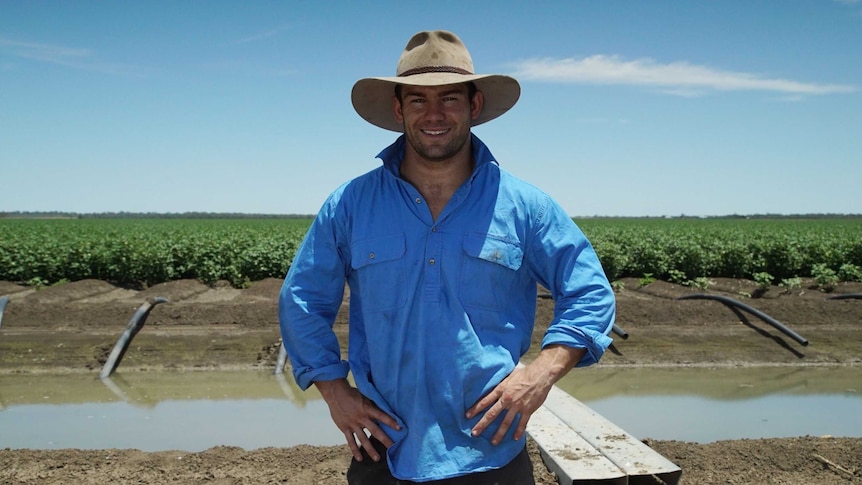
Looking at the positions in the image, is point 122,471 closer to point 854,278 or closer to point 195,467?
point 195,467

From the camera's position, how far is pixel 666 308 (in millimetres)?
10844

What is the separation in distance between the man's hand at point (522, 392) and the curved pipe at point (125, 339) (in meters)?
7.38

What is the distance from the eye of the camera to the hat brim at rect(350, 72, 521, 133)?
2.36 meters

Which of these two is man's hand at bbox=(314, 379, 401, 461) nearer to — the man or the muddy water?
the man

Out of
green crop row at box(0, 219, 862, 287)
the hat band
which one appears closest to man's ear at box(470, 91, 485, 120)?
the hat band

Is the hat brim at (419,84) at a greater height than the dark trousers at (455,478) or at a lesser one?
greater

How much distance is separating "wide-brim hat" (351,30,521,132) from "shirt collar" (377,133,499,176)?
0.62ft

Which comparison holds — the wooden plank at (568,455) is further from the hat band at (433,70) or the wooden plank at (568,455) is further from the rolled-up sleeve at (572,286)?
the hat band at (433,70)

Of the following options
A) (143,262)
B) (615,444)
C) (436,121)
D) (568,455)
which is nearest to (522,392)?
(436,121)

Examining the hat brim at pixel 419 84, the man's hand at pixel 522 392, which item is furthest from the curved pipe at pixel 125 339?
the man's hand at pixel 522 392

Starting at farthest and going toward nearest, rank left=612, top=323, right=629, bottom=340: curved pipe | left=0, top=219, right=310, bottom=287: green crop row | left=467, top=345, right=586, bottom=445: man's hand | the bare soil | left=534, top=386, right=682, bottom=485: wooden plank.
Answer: left=0, top=219, right=310, bottom=287: green crop row, left=612, top=323, right=629, bottom=340: curved pipe, the bare soil, left=534, top=386, right=682, bottom=485: wooden plank, left=467, top=345, right=586, bottom=445: man's hand

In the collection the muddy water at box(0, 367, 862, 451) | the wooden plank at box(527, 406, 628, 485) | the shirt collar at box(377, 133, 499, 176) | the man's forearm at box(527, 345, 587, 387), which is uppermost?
the shirt collar at box(377, 133, 499, 176)

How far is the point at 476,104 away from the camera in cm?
261

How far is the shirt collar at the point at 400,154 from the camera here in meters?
2.47
